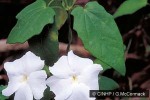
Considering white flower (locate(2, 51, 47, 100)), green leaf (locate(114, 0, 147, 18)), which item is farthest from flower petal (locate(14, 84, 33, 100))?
green leaf (locate(114, 0, 147, 18))

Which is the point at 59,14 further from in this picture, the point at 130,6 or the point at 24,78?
the point at 130,6

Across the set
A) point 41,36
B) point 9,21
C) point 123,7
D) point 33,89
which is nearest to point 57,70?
point 33,89

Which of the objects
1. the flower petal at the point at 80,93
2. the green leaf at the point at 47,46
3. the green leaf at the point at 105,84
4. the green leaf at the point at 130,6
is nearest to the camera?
the flower petal at the point at 80,93

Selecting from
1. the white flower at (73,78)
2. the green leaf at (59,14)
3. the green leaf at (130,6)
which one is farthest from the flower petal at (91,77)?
the green leaf at (130,6)

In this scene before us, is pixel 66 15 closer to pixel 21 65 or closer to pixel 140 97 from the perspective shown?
pixel 21 65

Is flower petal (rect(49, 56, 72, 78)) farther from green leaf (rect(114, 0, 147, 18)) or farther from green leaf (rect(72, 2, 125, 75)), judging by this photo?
green leaf (rect(114, 0, 147, 18))

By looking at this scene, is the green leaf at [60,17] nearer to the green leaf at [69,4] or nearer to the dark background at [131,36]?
the green leaf at [69,4]
